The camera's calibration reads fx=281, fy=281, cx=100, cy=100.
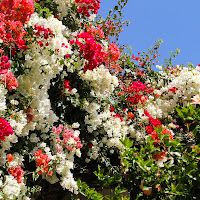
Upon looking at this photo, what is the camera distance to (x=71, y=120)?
3.29 m

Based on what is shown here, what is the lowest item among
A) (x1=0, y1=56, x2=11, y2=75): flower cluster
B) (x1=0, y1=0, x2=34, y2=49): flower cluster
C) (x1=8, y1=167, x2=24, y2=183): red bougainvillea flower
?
(x1=8, y1=167, x2=24, y2=183): red bougainvillea flower

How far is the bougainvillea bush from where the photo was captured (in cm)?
229

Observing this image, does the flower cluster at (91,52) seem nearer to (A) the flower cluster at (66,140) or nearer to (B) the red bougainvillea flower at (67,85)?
(B) the red bougainvillea flower at (67,85)

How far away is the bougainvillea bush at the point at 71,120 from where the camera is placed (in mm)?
2287

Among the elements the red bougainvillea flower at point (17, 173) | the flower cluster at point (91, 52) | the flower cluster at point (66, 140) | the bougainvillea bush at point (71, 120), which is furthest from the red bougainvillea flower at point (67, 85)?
the red bougainvillea flower at point (17, 173)

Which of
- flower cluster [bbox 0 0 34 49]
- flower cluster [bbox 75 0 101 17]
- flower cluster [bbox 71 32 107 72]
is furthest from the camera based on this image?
flower cluster [bbox 75 0 101 17]

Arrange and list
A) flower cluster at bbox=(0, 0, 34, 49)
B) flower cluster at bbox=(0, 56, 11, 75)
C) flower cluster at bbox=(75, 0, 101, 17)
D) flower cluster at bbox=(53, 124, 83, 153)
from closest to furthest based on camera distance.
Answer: flower cluster at bbox=(0, 56, 11, 75), flower cluster at bbox=(0, 0, 34, 49), flower cluster at bbox=(53, 124, 83, 153), flower cluster at bbox=(75, 0, 101, 17)

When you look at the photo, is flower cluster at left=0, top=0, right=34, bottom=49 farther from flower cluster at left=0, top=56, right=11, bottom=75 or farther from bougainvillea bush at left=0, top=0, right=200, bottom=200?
flower cluster at left=0, top=56, right=11, bottom=75

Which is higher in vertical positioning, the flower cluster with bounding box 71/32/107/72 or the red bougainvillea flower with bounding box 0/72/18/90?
the flower cluster with bounding box 71/32/107/72

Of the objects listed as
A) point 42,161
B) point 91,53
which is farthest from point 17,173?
point 91,53

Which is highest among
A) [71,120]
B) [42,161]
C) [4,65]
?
[71,120]

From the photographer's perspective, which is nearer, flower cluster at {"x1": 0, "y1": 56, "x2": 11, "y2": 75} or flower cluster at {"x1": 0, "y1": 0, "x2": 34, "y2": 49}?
flower cluster at {"x1": 0, "y1": 56, "x2": 11, "y2": 75}

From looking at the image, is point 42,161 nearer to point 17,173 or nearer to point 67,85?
point 17,173

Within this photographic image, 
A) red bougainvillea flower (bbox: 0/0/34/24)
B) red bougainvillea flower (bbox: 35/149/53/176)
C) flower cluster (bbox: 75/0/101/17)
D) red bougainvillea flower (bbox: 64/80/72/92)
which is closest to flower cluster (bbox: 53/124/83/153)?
red bougainvillea flower (bbox: 35/149/53/176)
